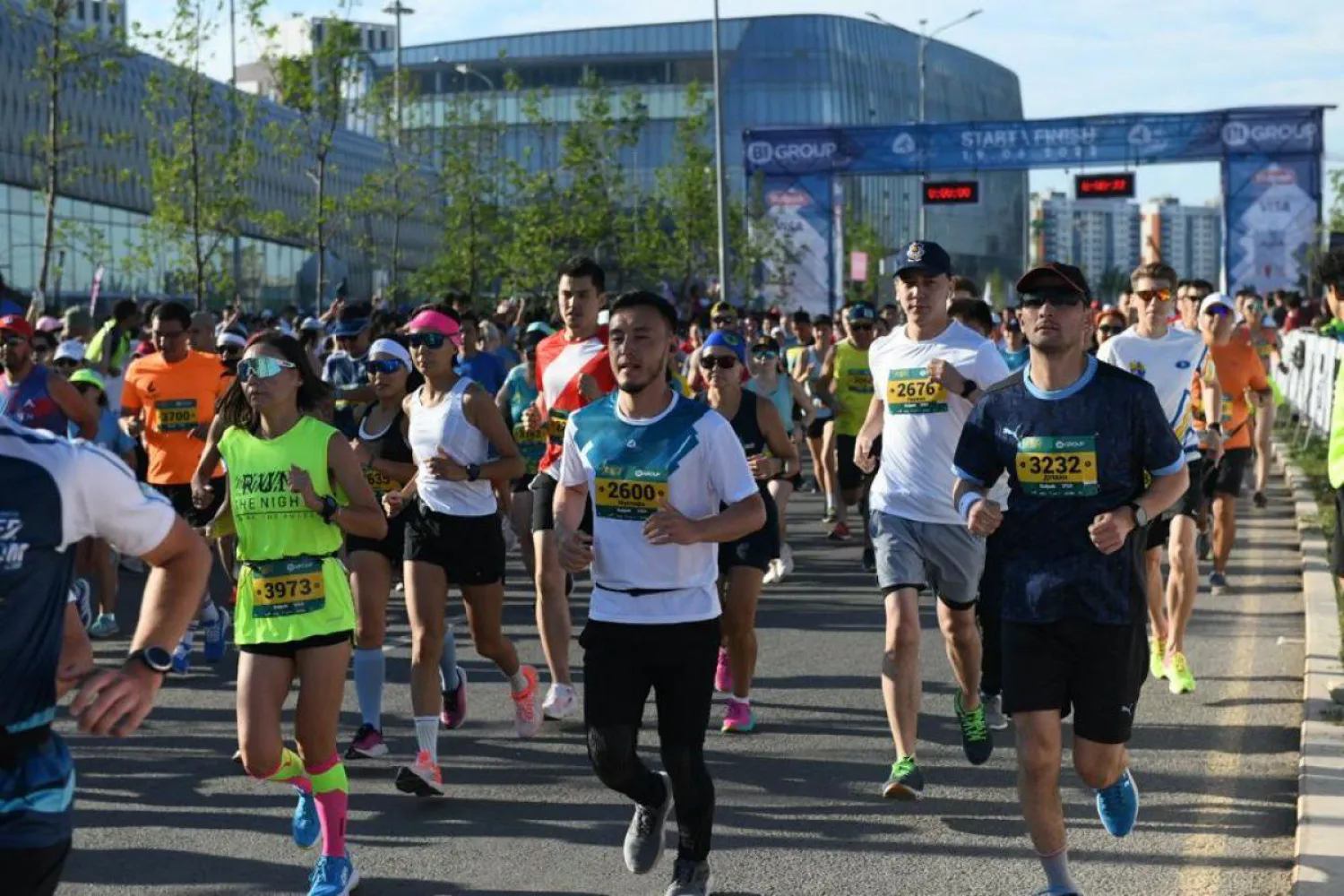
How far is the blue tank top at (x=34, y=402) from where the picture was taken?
10.8 meters

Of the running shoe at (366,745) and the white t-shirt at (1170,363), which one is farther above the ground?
the white t-shirt at (1170,363)

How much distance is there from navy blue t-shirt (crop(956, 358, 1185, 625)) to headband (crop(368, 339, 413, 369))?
3.33 m

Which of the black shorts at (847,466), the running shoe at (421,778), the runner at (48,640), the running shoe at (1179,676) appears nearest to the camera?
the runner at (48,640)

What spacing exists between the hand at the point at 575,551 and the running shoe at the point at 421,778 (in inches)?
76.2

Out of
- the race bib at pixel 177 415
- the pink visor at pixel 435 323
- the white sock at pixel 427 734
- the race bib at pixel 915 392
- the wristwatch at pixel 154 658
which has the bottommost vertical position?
the white sock at pixel 427 734

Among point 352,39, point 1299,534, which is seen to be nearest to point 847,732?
point 1299,534

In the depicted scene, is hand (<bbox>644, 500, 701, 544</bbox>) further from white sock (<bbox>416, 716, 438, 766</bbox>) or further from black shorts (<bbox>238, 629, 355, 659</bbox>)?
white sock (<bbox>416, 716, 438, 766</bbox>)

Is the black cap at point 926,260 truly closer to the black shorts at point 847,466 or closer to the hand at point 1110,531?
the hand at point 1110,531

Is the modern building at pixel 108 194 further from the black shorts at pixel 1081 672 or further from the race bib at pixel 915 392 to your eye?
the black shorts at pixel 1081 672

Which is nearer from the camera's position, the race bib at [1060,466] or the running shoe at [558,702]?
the race bib at [1060,466]

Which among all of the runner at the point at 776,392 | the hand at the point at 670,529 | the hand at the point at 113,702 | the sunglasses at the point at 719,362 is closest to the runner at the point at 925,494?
the sunglasses at the point at 719,362

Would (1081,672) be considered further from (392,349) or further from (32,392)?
(32,392)

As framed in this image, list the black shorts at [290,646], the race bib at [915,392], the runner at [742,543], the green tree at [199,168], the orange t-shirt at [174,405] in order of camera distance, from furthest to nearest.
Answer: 1. the green tree at [199,168]
2. the orange t-shirt at [174,405]
3. the runner at [742,543]
4. the race bib at [915,392]
5. the black shorts at [290,646]

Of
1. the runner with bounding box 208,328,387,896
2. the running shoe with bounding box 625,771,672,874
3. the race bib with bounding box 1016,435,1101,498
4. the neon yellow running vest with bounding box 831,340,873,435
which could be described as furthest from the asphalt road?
the neon yellow running vest with bounding box 831,340,873,435
